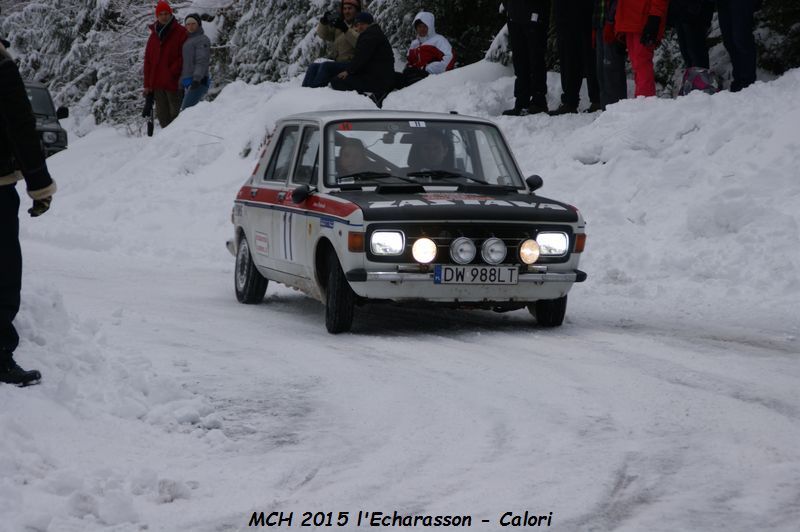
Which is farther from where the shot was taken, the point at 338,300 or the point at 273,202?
the point at 273,202

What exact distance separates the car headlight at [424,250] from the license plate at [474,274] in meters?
0.09


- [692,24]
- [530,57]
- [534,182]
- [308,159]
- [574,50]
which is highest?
[692,24]

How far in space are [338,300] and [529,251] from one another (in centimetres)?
136

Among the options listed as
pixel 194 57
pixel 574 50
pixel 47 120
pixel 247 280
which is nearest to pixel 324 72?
pixel 574 50

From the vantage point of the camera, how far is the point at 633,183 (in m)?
14.0

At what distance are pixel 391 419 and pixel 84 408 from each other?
4.71 ft

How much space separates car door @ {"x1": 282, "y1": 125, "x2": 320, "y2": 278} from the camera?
31.3ft

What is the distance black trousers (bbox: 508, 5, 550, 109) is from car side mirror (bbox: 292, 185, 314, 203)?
779cm

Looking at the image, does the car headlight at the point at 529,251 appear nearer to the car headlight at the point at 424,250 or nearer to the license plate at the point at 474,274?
the license plate at the point at 474,274

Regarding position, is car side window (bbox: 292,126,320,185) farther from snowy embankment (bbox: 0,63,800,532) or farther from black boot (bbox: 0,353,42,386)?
black boot (bbox: 0,353,42,386)

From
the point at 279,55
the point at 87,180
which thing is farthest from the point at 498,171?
the point at 279,55

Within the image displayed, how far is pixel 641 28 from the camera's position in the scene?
1475 centimetres

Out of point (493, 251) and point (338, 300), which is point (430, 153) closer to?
point (493, 251)

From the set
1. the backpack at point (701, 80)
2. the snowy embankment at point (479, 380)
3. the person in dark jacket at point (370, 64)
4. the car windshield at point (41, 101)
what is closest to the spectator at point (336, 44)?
the person in dark jacket at point (370, 64)
